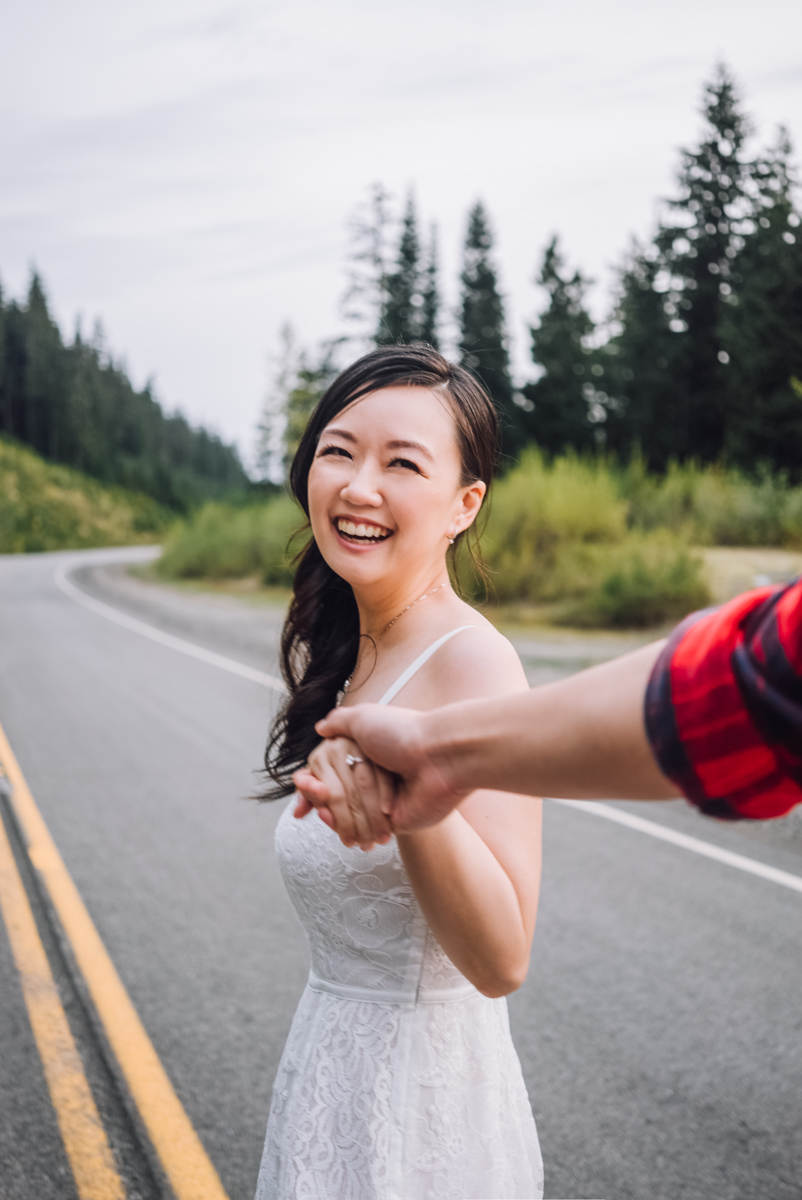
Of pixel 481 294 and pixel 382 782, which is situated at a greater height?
pixel 481 294

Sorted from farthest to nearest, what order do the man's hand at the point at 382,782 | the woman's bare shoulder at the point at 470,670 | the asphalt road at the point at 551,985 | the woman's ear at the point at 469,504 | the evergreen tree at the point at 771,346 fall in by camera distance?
the evergreen tree at the point at 771,346 < the asphalt road at the point at 551,985 < the woman's ear at the point at 469,504 < the woman's bare shoulder at the point at 470,670 < the man's hand at the point at 382,782

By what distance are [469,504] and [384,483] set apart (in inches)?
10.0

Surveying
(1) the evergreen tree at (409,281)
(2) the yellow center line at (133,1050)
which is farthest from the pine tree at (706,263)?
(2) the yellow center line at (133,1050)

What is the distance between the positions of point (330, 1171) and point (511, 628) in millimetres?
13847

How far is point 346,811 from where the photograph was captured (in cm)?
110

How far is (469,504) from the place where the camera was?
5.79 ft

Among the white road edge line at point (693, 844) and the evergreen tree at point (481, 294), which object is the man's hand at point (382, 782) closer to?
the white road edge line at point (693, 844)

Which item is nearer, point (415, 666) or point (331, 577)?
point (415, 666)

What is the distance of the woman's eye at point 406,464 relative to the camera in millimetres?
1586

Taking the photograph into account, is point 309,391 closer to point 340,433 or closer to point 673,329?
point 673,329

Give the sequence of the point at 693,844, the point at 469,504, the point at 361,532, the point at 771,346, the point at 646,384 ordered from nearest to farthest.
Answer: the point at 361,532
the point at 469,504
the point at 693,844
the point at 771,346
the point at 646,384

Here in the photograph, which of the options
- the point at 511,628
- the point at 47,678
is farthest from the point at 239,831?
the point at 511,628

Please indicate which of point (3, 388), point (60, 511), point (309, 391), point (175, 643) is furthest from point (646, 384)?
point (3, 388)

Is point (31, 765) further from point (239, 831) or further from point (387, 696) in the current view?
point (387, 696)
